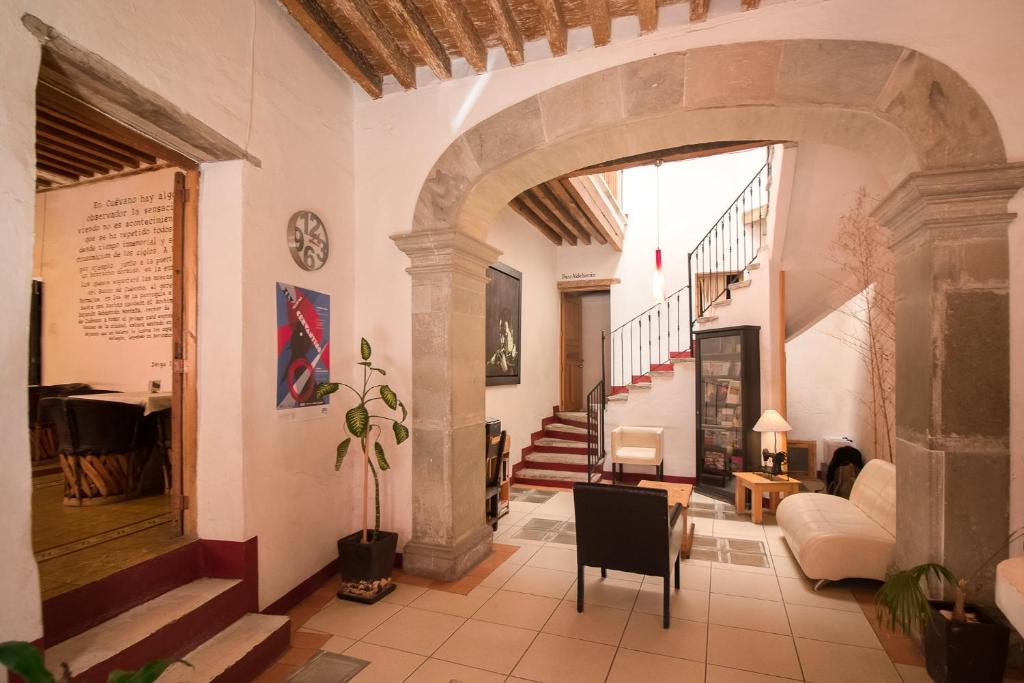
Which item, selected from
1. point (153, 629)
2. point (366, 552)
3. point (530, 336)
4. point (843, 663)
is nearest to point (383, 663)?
point (366, 552)

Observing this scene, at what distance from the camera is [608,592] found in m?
3.28

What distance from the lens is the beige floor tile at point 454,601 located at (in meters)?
3.00

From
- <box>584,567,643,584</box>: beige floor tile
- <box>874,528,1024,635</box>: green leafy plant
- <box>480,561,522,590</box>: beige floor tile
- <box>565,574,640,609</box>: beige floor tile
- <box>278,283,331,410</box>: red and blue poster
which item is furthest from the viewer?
<box>584,567,643,584</box>: beige floor tile

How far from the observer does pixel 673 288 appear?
796 cm

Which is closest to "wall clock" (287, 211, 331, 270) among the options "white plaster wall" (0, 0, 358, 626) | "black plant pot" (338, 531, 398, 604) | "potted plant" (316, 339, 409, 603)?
"white plaster wall" (0, 0, 358, 626)

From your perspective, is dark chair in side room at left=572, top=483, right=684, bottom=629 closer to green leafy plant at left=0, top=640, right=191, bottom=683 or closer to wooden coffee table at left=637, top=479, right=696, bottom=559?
wooden coffee table at left=637, top=479, right=696, bottom=559

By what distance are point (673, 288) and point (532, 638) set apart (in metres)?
6.28

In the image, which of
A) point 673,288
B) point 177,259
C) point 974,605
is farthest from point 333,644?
point 673,288

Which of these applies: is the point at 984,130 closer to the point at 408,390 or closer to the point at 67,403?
the point at 408,390

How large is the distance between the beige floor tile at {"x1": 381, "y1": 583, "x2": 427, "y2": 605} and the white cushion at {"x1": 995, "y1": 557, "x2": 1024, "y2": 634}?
280 cm

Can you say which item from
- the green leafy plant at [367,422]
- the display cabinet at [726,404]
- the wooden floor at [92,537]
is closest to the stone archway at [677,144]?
the green leafy plant at [367,422]

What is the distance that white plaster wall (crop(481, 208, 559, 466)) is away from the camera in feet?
20.4

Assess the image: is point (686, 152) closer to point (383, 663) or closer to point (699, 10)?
point (699, 10)

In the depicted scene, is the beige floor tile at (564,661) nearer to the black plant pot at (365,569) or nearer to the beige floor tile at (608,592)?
the beige floor tile at (608,592)
